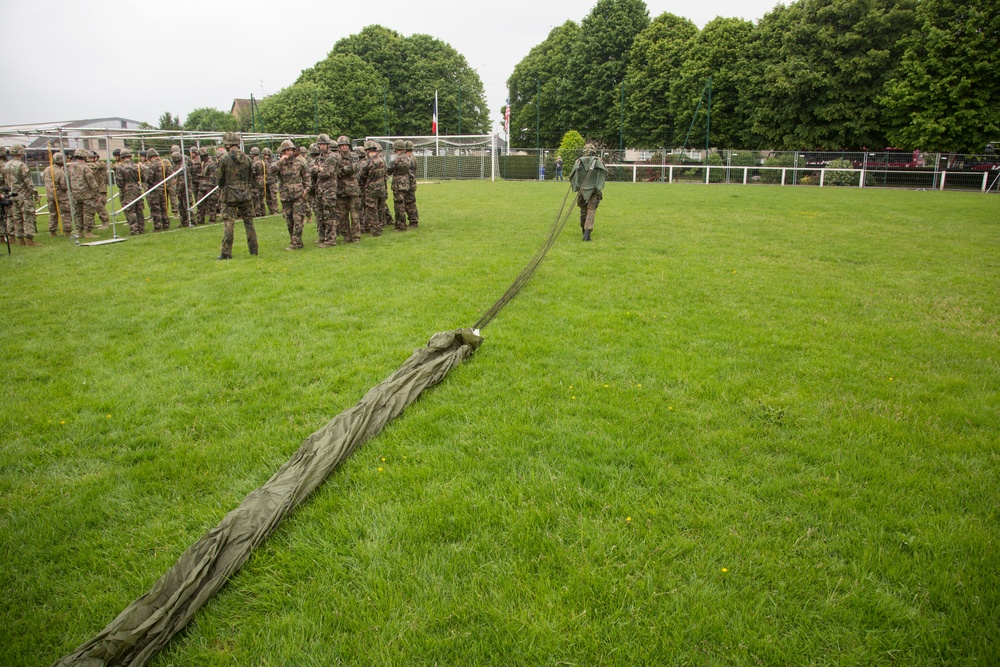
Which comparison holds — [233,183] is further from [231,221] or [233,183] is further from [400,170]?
[400,170]

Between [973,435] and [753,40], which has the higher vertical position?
[753,40]

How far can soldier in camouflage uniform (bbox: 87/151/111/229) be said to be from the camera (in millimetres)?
16109

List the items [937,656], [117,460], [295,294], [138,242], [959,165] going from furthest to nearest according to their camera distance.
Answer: [959,165], [138,242], [295,294], [117,460], [937,656]

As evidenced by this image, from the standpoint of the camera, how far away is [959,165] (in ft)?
106

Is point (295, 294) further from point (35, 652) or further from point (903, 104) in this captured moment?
point (903, 104)

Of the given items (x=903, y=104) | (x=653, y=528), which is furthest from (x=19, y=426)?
(x=903, y=104)

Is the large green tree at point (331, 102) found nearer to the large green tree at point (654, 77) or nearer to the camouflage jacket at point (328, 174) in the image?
the large green tree at point (654, 77)

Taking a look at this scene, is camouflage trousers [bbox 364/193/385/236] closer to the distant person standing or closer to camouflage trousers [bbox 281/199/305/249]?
camouflage trousers [bbox 281/199/305/249]

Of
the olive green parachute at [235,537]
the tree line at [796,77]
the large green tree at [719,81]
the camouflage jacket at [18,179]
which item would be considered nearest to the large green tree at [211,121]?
the tree line at [796,77]

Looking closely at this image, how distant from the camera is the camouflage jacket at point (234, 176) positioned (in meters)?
11.4

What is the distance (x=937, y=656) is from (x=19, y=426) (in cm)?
615

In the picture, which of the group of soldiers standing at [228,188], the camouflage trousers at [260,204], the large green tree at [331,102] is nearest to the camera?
the group of soldiers standing at [228,188]

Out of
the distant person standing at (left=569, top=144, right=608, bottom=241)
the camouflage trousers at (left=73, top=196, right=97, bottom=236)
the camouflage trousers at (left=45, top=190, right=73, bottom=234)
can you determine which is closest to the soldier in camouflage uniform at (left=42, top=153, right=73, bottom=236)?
the camouflage trousers at (left=45, top=190, right=73, bottom=234)

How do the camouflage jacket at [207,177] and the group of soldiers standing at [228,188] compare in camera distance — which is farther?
the camouflage jacket at [207,177]
